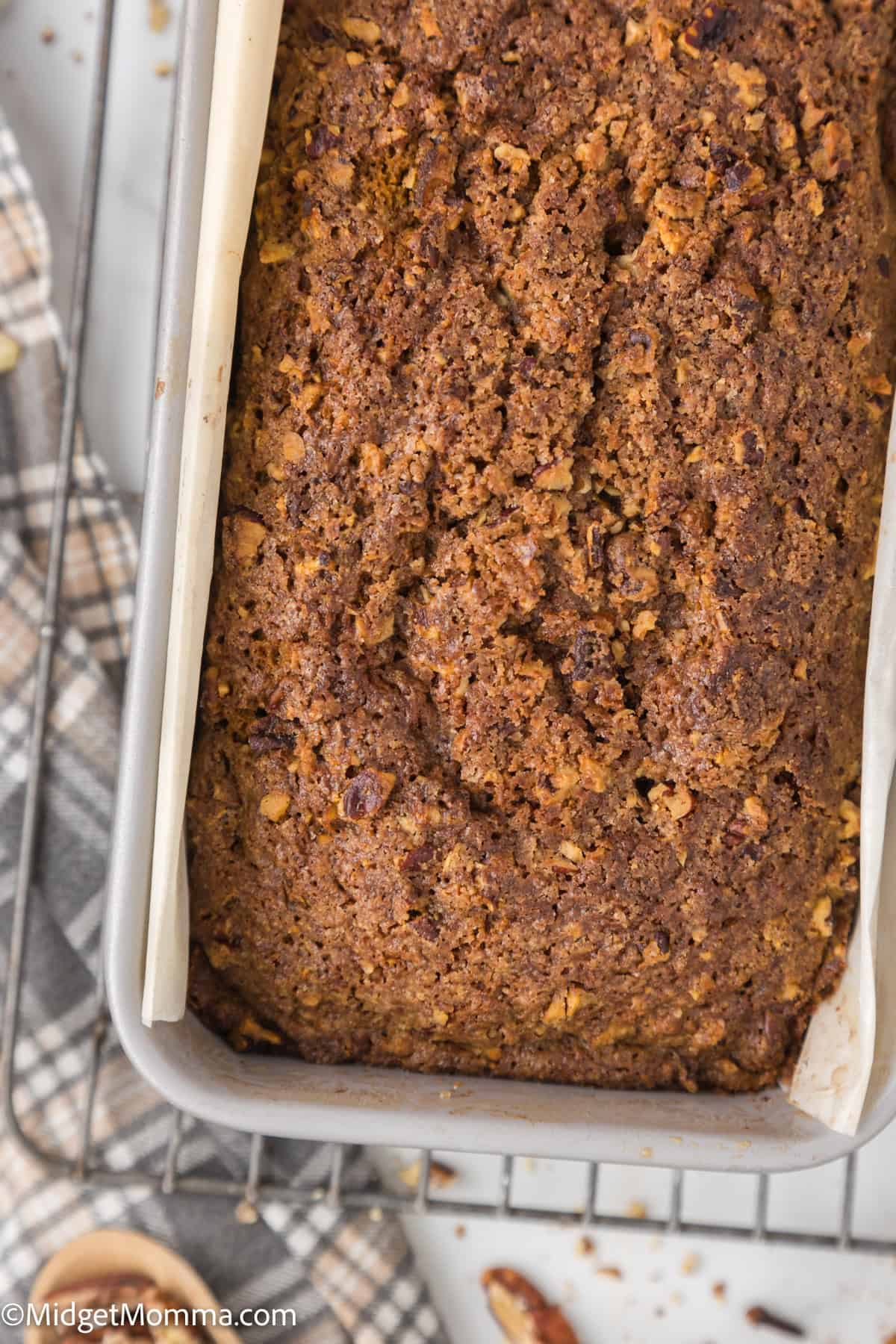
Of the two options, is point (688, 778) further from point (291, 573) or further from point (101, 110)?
point (101, 110)

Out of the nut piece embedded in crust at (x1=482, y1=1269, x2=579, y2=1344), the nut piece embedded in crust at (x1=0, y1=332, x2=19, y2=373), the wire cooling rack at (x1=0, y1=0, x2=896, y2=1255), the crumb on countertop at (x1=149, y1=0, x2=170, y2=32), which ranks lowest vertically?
the nut piece embedded in crust at (x1=482, y1=1269, x2=579, y2=1344)

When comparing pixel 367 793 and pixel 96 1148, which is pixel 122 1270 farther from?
pixel 367 793

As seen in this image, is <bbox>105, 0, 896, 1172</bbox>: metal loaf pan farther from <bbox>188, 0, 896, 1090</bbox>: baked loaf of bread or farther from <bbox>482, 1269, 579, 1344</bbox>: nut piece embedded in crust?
<bbox>482, 1269, 579, 1344</bbox>: nut piece embedded in crust

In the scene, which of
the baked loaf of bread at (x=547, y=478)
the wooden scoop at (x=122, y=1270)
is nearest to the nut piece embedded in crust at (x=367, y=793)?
the baked loaf of bread at (x=547, y=478)

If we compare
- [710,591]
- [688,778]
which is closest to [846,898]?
[688,778]

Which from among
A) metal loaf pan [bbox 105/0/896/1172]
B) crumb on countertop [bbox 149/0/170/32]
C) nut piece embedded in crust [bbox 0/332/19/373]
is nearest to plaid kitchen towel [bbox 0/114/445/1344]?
nut piece embedded in crust [bbox 0/332/19/373]

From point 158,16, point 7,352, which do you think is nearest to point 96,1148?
point 7,352
